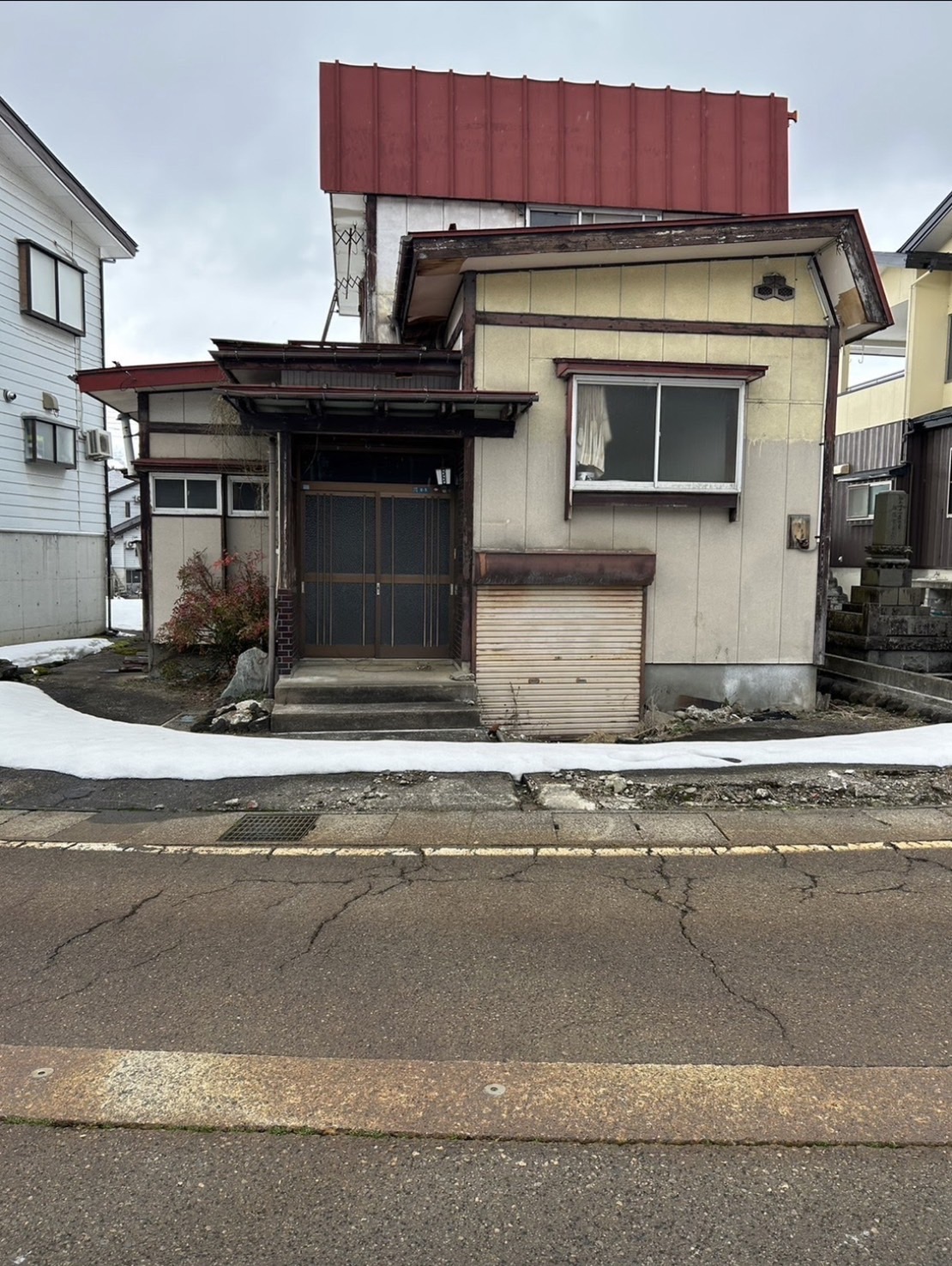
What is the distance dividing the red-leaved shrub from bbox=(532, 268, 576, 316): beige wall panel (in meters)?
5.76

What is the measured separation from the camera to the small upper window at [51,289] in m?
17.6

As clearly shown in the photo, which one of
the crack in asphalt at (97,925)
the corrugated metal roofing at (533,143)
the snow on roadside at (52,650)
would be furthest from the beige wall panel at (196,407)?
the crack in asphalt at (97,925)

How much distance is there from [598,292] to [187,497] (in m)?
7.56

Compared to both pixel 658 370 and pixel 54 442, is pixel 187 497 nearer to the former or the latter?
pixel 54 442

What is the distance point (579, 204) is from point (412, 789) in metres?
12.4

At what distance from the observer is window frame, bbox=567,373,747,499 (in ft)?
34.1

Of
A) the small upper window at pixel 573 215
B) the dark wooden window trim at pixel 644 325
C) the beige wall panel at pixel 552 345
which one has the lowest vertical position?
the beige wall panel at pixel 552 345

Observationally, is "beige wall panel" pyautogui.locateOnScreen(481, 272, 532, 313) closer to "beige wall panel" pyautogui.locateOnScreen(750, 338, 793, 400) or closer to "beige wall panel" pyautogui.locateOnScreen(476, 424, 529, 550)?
"beige wall panel" pyautogui.locateOnScreen(476, 424, 529, 550)

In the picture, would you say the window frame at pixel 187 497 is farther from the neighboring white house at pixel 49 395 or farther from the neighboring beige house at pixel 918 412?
the neighboring beige house at pixel 918 412

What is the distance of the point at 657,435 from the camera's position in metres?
10.6

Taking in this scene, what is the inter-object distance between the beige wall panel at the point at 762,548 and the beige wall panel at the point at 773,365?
25.7 inches

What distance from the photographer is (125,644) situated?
17.9 metres

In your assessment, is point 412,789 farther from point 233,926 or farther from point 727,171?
point 727,171

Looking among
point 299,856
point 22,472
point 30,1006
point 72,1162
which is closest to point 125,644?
point 22,472
